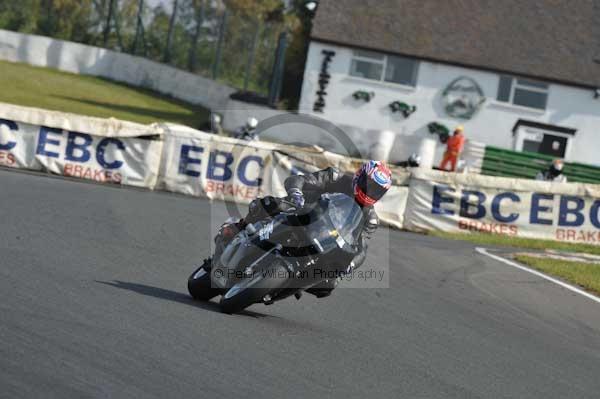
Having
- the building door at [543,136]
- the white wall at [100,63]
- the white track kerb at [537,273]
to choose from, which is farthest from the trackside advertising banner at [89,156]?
the white wall at [100,63]

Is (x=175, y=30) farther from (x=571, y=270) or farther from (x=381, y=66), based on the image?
(x=571, y=270)

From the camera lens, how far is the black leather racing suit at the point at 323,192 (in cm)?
825

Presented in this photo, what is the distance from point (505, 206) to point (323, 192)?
12485mm

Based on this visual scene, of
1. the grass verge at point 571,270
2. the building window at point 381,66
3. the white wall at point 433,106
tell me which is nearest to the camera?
the grass verge at point 571,270

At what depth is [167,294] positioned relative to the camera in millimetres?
9086

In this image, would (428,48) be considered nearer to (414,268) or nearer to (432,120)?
(432,120)


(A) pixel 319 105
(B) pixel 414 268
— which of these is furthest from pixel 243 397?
(A) pixel 319 105

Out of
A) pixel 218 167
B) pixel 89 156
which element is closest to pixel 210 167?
pixel 218 167

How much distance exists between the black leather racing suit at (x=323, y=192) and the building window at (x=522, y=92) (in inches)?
1233

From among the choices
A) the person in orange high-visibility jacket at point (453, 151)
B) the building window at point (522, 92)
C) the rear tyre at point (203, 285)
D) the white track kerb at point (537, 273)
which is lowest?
the rear tyre at point (203, 285)

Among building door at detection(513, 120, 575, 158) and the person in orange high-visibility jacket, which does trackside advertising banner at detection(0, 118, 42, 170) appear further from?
building door at detection(513, 120, 575, 158)

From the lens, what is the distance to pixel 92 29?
48.6 meters

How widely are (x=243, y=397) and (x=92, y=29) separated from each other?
4478cm

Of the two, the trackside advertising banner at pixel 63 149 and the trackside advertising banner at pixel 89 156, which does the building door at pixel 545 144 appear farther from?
the trackside advertising banner at pixel 63 149
